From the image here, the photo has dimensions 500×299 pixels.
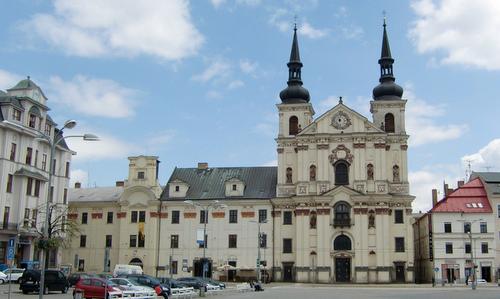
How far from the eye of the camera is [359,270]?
75812 mm

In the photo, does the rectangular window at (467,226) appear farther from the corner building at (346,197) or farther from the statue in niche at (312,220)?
the statue in niche at (312,220)

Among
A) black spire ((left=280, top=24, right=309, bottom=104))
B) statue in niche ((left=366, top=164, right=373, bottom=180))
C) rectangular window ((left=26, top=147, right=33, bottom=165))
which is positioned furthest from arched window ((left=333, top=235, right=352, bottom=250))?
rectangular window ((left=26, top=147, right=33, bottom=165))

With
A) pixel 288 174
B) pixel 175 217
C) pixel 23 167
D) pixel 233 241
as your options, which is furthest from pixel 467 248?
pixel 23 167

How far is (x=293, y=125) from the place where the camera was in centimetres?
8362

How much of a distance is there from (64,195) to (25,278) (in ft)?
107

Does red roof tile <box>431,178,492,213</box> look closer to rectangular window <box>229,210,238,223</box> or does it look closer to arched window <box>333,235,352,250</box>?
arched window <box>333,235,352,250</box>

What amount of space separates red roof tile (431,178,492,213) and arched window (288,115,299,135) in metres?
20.4

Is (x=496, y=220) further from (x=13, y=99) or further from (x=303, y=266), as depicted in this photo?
(x=13, y=99)

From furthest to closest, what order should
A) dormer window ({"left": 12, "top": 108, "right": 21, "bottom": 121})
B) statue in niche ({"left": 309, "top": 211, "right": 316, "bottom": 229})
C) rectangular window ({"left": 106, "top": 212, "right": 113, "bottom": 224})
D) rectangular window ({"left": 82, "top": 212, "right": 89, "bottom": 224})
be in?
rectangular window ({"left": 82, "top": 212, "right": 89, "bottom": 224}) → rectangular window ({"left": 106, "top": 212, "right": 113, "bottom": 224}) → statue in niche ({"left": 309, "top": 211, "right": 316, "bottom": 229}) → dormer window ({"left": 12, "top": 108, "right": 21, "bottom": 121})

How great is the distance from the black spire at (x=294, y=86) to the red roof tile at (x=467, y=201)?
73.6 ft

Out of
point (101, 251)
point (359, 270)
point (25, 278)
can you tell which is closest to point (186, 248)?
point (101, 251)

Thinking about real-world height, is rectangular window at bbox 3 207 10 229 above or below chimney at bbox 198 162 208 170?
below

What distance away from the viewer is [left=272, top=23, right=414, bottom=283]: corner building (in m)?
76.2

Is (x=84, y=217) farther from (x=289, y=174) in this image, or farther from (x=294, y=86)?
(x=294, y=86)
